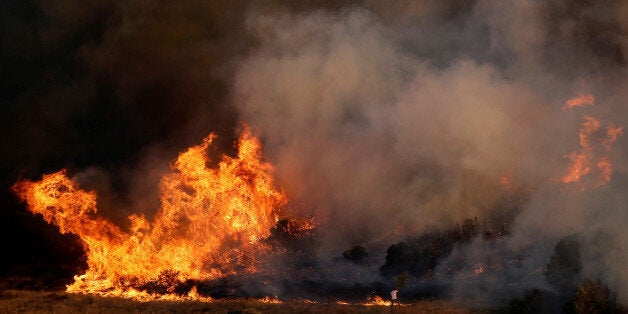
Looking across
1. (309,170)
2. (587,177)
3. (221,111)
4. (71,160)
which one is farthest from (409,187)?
(71,160)

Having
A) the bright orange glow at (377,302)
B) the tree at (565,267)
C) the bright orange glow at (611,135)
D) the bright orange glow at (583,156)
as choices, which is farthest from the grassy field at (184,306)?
the bright orange glow at (611,135)

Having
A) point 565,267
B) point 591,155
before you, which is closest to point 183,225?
point 565,267

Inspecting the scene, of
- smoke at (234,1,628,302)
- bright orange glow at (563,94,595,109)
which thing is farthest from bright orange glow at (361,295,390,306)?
bright orange glow at (563,94,595,109)

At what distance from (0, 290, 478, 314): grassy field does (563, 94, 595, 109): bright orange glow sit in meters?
17.8

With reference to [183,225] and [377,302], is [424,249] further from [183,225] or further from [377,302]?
Result: [183,225]

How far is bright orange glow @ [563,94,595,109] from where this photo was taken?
122 ft

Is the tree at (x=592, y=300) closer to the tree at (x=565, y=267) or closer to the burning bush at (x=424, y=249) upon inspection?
the tree at (x=565, y=267)

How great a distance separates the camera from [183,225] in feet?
134

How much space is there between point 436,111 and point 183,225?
19272 mm

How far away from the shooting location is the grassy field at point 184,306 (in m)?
26.3

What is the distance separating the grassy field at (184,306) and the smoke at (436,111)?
570 cm

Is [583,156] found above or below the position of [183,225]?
above

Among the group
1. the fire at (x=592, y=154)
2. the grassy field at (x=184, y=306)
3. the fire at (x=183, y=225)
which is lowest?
the grassy field at (x=184, y=306)

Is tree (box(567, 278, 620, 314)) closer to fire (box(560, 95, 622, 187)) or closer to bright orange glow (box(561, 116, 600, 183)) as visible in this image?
fire (box(560, 95, 622, 187))
